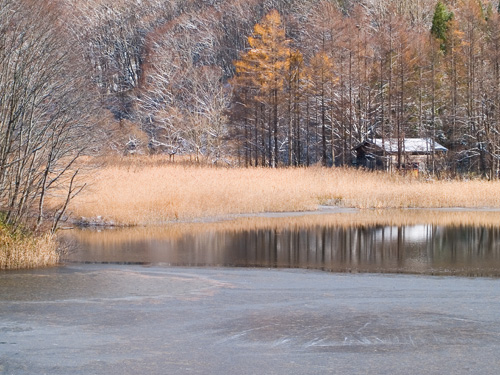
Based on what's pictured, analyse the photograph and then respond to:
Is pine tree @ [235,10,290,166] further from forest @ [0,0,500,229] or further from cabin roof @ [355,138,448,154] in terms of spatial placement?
cabin roof @ [355,138,448,154]

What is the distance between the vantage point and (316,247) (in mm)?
19859

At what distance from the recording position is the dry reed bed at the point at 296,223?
21.7 m

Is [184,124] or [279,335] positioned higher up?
[184,124]

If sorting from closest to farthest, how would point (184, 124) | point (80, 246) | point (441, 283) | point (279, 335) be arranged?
point (279, 335)
point (441, 283)
point (80, 246)
point (184, 124)

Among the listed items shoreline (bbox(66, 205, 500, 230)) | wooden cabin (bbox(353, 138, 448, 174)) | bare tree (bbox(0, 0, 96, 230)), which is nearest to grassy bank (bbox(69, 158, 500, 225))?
shoreline (bbox(66, 205, 500, 230))

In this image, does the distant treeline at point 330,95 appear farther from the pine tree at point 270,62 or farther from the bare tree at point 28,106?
the bare tree at point 28,106

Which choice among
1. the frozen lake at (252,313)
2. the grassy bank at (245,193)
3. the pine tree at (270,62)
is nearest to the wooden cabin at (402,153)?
the pine tree at (270,62)

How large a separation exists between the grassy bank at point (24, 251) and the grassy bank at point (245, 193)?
9.71 meters

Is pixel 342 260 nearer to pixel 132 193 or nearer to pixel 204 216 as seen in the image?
pixel 204 216

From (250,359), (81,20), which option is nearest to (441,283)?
(250,359)

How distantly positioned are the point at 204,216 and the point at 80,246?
25.0ft

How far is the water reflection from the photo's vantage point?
652 inches

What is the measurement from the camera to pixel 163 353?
25.5 ft

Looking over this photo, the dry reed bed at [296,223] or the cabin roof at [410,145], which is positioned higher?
the cabin roof at [410,145]
